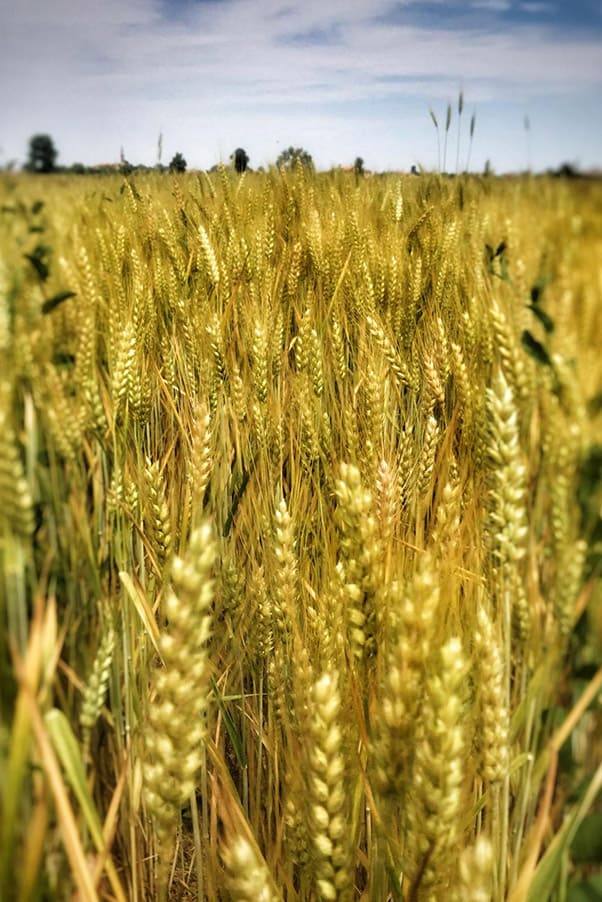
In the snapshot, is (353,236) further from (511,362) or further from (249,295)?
(511,362)

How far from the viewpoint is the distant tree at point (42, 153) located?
1.81 feet

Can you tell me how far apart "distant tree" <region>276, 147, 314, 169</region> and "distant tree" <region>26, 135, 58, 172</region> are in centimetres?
207

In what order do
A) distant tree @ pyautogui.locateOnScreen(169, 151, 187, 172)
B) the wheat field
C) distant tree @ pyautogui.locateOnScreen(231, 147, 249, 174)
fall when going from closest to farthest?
the wheat field < distant tree @ pyautogui.locateOnScreen(169, 151, 187, 172) < distant tree @ pyautogui.locateOnScreen(231, 147, 249, 174)

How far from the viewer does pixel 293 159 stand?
8.73 ft

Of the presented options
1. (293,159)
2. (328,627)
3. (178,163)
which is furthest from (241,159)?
(328,627)

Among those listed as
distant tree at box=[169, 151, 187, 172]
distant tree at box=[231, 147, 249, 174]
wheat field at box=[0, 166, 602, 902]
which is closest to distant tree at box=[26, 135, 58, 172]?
wheat field at box=[0, 166, 602, 902]

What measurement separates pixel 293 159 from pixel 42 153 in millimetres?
2253

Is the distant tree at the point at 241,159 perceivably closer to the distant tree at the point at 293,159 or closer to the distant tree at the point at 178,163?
the distant tree at the point at 293,159

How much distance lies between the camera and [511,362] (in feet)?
1.86

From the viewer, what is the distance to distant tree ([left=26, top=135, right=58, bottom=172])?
0.55m

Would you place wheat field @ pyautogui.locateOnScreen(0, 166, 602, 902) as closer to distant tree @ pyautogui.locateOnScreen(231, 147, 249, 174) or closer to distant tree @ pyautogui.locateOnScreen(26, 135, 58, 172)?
distant tree @ pyautogui.locateOnScreen(26, 135, 58, 172)

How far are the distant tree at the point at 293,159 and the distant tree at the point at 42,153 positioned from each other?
207 centimetres

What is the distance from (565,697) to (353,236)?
4.79 feet

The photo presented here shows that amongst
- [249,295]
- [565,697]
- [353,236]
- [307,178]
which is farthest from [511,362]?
[307,178]
